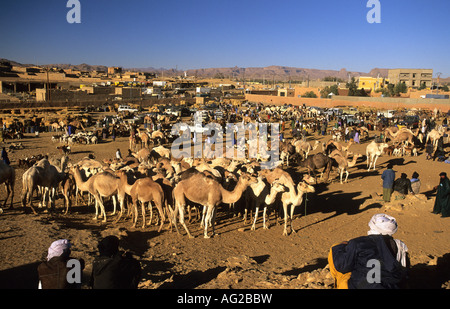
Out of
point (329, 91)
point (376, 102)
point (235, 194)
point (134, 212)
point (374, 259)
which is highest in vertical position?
point (329, 91)

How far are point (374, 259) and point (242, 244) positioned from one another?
5668mm

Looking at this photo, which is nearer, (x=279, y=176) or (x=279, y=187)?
(x=279, y=187)

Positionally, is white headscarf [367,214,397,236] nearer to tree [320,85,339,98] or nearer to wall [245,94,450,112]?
wall [245,94,450,112]

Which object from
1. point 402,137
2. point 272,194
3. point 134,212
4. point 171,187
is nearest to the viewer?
point 272,194

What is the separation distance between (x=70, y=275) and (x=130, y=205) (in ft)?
23.9

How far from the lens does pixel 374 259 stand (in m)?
3.29

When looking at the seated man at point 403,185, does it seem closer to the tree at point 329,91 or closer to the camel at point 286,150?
the camel at point 286,150

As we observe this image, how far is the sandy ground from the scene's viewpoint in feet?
18.5

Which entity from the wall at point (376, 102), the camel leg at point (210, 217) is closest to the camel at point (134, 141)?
the camel leg at point (210, 217)

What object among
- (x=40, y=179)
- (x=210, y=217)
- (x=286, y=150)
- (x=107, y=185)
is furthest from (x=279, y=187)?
(x=286, y=150)

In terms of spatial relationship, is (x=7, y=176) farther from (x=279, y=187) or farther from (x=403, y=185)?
(x=403, y=185)

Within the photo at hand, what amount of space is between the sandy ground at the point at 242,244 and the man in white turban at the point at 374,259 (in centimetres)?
160
